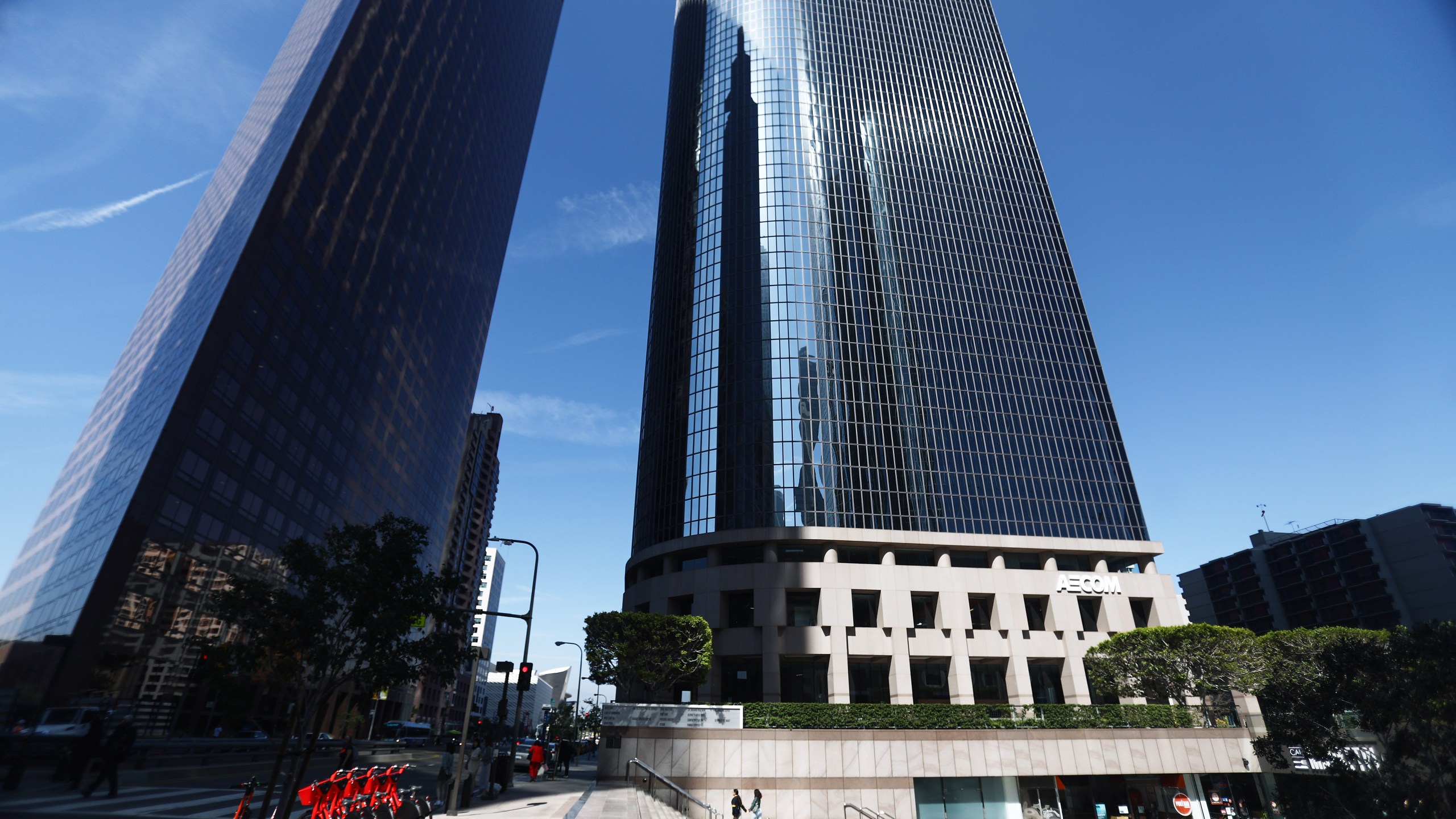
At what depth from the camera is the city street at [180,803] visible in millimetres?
19969

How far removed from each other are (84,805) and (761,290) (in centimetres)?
6311

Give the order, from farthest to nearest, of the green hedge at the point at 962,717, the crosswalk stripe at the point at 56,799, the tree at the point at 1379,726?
the green hedge at the point at 962,717 → the tree at the point at 1379,726 → the crosswalk stripe at the point at 56,799

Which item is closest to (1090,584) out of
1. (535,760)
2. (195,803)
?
(535,760)

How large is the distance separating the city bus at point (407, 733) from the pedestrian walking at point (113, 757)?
5646 centimetres

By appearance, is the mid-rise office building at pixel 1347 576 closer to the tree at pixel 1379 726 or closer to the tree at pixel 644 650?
the tree at pixel 1379 726

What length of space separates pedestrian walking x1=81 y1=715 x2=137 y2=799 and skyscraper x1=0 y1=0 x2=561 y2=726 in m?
32.7

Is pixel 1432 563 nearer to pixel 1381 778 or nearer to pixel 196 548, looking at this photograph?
pixel 1381 778

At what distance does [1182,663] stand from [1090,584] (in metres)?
13.0

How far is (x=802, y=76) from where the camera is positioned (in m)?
86.6

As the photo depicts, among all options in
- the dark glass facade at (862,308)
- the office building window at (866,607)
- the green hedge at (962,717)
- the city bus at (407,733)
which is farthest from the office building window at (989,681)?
the city bus at (407,733)

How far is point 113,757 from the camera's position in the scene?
74.7 ft

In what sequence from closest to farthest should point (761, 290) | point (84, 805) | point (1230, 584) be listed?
point (84, 805)
point (761, 290)
point (1230, 584)

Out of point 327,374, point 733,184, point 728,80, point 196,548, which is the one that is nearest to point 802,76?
point 728,80

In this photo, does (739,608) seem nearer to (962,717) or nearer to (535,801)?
(962,717)
